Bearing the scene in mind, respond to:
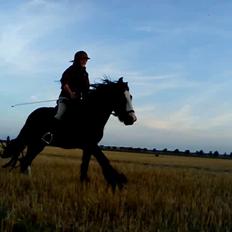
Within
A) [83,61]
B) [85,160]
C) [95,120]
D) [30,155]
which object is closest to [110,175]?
[85,160]

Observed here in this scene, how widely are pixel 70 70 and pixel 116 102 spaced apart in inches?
51.8

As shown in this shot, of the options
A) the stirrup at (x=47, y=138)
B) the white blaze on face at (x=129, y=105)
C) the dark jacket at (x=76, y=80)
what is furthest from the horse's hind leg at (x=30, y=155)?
the white blaze on face at (x=129, y=105)

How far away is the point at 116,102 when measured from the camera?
11.0m

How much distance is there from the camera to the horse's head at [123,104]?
34.9 ft

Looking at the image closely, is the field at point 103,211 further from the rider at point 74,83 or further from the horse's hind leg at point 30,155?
the horse's hind leg at point 30,155

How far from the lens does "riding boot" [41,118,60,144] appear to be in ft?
39.0

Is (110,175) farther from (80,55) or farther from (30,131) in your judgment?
(30,131)

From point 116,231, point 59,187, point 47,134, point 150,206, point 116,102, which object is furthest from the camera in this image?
point 47,134

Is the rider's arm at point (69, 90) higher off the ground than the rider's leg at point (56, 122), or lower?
higher

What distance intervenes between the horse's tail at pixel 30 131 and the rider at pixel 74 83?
729 mm

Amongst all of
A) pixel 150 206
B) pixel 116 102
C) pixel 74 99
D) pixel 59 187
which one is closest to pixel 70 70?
pixel 74 99

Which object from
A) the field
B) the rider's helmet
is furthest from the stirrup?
the field

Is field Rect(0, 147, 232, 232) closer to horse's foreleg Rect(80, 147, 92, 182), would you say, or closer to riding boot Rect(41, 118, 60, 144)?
horse's foreleg Rect(80, 147, 92, 182)

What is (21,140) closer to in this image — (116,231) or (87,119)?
(87,119)
